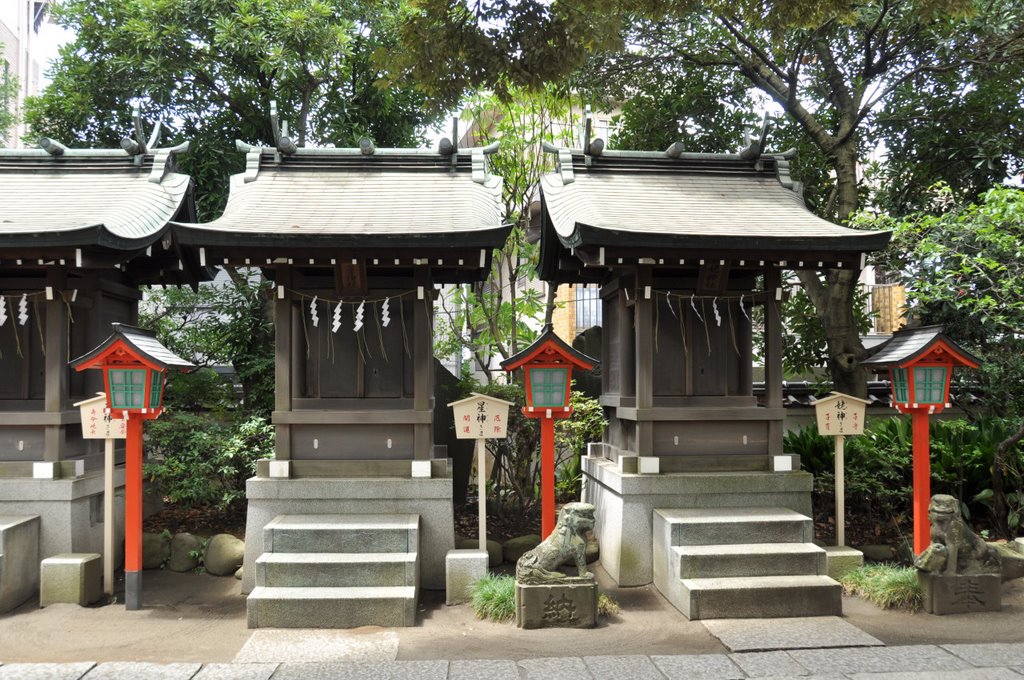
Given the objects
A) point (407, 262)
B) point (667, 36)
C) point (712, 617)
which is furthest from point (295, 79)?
point (712, 617)

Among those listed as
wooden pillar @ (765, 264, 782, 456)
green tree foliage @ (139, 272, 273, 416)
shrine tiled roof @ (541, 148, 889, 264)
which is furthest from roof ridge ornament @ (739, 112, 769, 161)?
green tree foliage @ (139, 272, 273, 416)

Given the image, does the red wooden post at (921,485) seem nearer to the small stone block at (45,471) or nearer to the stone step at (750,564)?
the stone step at (750,564)

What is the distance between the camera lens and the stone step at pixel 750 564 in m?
7.22

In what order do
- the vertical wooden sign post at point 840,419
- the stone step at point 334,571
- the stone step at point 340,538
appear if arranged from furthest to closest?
the vertical wooden sign post at point 840,419 < the stone step at point 340,538 < the stone step at point 334,571

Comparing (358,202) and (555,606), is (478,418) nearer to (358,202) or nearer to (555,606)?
(555,606)

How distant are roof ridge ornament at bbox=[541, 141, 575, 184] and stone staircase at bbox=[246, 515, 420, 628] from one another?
485cm

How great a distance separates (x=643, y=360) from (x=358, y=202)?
4.07 metres

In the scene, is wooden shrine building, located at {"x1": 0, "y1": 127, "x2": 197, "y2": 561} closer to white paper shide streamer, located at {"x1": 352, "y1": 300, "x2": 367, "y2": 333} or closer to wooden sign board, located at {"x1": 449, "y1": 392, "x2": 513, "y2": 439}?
white paper shide streamer, located at {"x1": 352, "y1": 300, "x2": 367, "y2": 333}

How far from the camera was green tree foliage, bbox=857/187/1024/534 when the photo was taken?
26.6 ft

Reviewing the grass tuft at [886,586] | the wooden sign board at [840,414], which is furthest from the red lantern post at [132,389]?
the grass tuft at [886,586]

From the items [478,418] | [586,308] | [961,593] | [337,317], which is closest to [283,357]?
[337,317]

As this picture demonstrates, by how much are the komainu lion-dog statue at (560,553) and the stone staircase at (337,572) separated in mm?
1180

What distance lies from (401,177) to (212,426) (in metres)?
4.44

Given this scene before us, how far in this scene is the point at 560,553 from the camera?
6.73 metres
